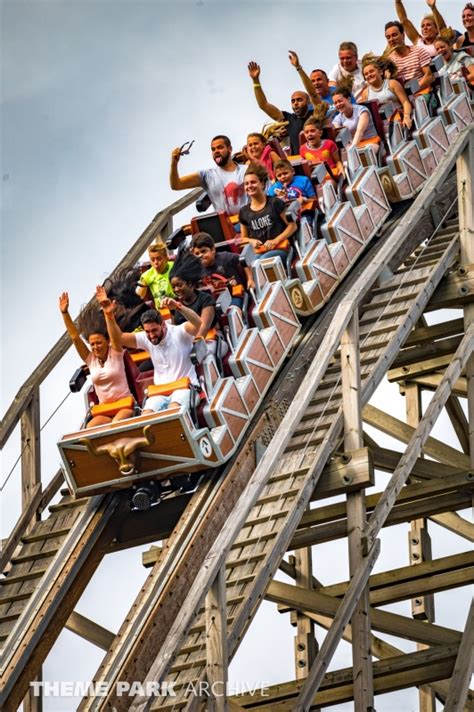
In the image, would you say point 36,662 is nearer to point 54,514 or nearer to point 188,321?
point 54,514

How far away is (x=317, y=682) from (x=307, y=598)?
281 cm

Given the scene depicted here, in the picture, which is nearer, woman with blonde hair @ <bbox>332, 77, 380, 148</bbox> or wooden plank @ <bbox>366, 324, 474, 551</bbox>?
wooden plank @ <bbox>366, 324, 474, 551</bbox>

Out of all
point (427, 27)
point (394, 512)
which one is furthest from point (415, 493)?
point (427, 27)

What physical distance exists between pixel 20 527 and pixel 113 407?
152cm

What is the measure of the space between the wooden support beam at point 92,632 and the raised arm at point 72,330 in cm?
259

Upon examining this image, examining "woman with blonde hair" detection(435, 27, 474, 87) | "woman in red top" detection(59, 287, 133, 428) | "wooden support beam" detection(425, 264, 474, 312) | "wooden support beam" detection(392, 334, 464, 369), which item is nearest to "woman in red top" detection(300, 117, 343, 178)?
"wooden support beam" detection(392, 334, 464, 369)

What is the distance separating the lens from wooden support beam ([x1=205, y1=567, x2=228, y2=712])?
1053cm

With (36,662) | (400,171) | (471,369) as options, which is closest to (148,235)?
(400,171)

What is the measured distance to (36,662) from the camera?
12.2 meters

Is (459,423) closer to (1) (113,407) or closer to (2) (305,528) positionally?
(2) (305,528)

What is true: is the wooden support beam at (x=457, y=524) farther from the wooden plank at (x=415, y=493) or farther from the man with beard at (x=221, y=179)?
the man with beard at (x=221, y=179)

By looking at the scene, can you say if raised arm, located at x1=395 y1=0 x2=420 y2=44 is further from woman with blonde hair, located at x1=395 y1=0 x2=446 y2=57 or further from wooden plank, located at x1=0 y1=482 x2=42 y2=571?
wooden plank, located at x1=0 y1=482 x2=42 y2=571

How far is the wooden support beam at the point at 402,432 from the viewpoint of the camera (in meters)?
16.2

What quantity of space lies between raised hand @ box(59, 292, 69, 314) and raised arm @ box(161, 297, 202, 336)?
68 cm
